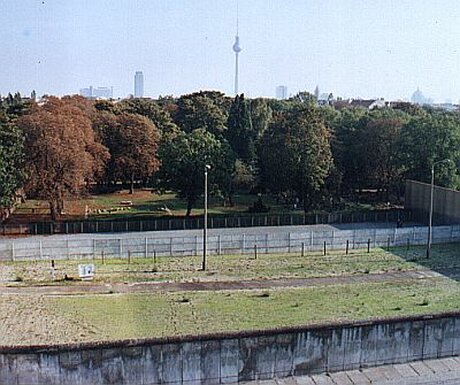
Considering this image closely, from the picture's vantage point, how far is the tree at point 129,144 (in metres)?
23.6

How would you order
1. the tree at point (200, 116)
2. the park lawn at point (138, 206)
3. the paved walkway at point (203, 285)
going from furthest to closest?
the tree at point (200, 116), the park lawn at point (138, 206), the paved walkway at point (203, 285)

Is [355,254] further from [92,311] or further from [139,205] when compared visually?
[139,205]

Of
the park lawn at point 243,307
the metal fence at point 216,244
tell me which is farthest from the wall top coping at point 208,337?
the metal fence at point 216,244

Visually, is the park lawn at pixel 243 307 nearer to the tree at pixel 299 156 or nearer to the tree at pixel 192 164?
the tree at pixel 192 164

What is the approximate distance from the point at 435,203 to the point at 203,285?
9237 millimetres

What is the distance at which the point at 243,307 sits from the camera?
10508mm

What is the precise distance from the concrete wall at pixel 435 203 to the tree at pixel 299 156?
2.73m

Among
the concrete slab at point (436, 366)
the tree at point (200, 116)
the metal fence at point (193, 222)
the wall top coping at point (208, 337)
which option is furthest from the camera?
the tree at point (200, 116)

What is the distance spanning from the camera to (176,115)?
1291 inches

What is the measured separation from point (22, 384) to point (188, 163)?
12.2 metres

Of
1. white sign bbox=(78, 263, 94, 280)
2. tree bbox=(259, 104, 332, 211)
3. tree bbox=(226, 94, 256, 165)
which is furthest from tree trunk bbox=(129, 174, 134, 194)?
white sign bbox=(78, 263, 94, 280)

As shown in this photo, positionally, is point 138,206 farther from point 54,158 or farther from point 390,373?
point 390,373

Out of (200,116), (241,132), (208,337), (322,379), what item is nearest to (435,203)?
(241,132)

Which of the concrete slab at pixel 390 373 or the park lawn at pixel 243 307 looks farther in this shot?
the park lawn at pixel 243 307
